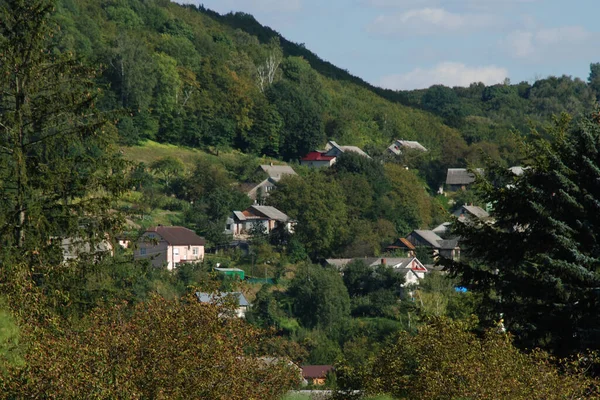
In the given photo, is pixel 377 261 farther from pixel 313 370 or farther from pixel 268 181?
pixel 313 370

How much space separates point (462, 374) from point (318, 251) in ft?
233

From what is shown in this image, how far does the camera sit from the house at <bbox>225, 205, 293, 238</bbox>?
8382 cm

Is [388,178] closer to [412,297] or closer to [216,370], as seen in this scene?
[412,297]

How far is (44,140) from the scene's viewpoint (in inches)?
756

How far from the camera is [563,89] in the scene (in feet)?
607

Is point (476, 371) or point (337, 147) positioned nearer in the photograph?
point (476, 371)

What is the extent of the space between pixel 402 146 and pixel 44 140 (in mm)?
96355

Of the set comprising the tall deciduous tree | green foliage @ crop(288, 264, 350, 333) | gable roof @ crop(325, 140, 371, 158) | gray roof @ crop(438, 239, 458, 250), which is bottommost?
green foliage @ crop(288, 264, 350, 333)

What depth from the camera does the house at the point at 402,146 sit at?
11371 centimetres

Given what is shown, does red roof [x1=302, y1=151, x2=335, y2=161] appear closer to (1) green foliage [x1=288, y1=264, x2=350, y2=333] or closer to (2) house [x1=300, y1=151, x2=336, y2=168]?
(2) house [x1=300, y1=151, x2=336, y2=168]

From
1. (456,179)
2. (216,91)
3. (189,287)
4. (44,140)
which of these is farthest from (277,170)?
(189,287)

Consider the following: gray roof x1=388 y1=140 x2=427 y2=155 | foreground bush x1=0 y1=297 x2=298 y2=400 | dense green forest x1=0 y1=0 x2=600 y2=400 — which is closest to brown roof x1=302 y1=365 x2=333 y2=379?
dense green forest x1=0 y1=0 x2=600 y2=400

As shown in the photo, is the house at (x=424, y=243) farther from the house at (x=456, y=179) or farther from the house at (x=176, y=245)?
the house at (x=176, y=245)

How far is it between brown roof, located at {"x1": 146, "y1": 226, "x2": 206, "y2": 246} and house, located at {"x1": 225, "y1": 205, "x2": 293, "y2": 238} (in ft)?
25.0
